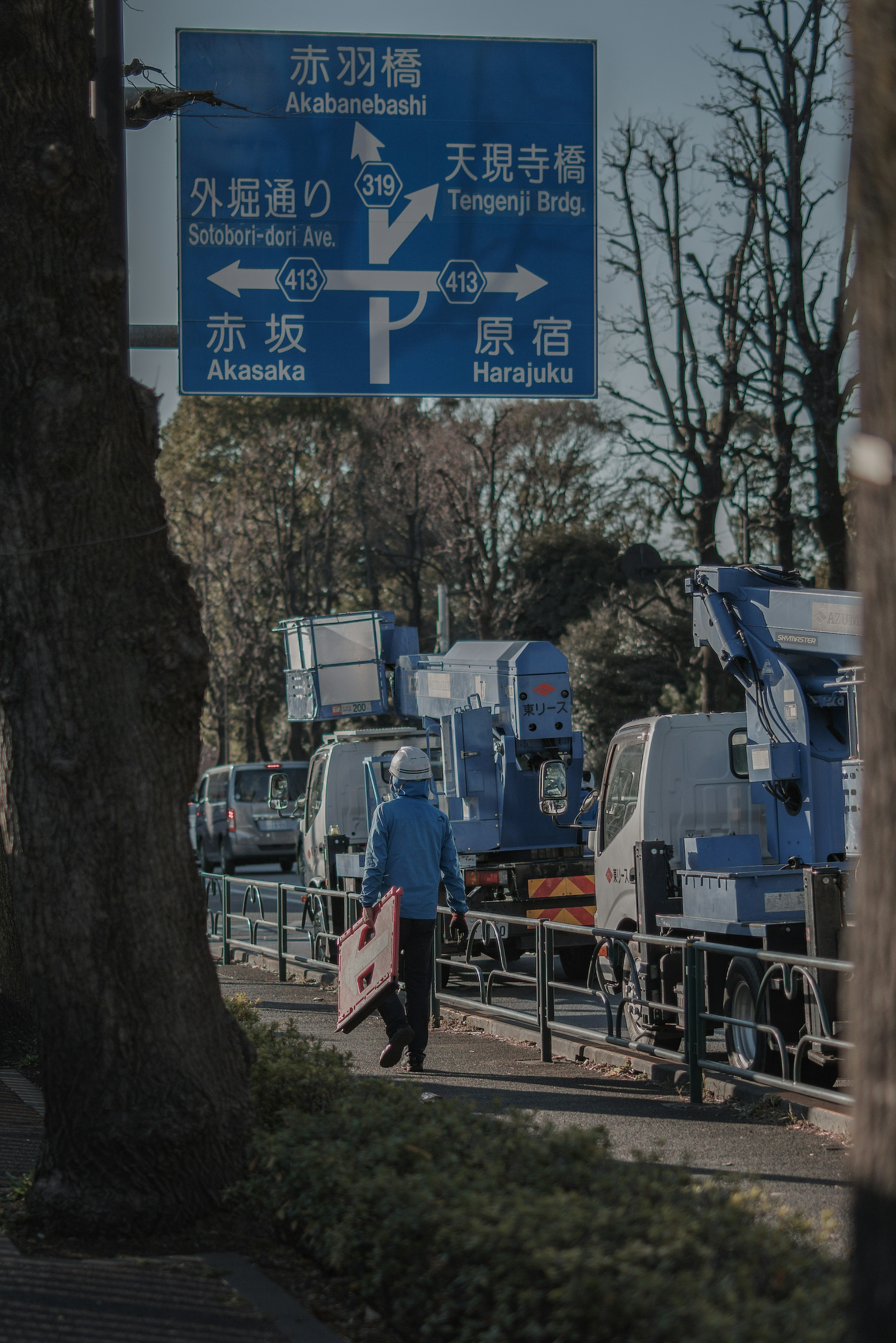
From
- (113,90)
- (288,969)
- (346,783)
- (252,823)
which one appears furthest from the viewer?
(252,823)

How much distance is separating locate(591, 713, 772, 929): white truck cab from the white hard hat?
8.66 feet

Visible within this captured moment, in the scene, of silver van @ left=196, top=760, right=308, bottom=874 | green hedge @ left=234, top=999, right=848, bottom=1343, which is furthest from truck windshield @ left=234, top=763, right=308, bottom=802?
green hedge @ left=234, top=999, right=848, bottom=1343

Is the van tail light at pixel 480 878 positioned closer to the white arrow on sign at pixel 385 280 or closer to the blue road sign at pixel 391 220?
the blue road sign at pixel 391 220

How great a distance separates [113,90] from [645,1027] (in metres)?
6.24

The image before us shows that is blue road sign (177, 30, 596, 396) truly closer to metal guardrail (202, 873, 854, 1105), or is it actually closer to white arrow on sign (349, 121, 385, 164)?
white arrow on sign (349, 121, 385, 164)

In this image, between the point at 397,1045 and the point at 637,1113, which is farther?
the point at 397,1045

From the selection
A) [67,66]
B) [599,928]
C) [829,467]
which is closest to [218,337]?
[67,66]

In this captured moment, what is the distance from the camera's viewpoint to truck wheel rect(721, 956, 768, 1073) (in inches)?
327

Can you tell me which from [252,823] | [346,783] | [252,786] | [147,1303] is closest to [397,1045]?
[147,1303]

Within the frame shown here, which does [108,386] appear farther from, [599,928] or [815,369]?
[815,369]

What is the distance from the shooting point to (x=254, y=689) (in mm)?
42812

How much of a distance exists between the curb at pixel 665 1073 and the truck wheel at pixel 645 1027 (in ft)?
0.85

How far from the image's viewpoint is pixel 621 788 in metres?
11.6

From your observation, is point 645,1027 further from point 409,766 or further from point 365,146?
point 365,146
